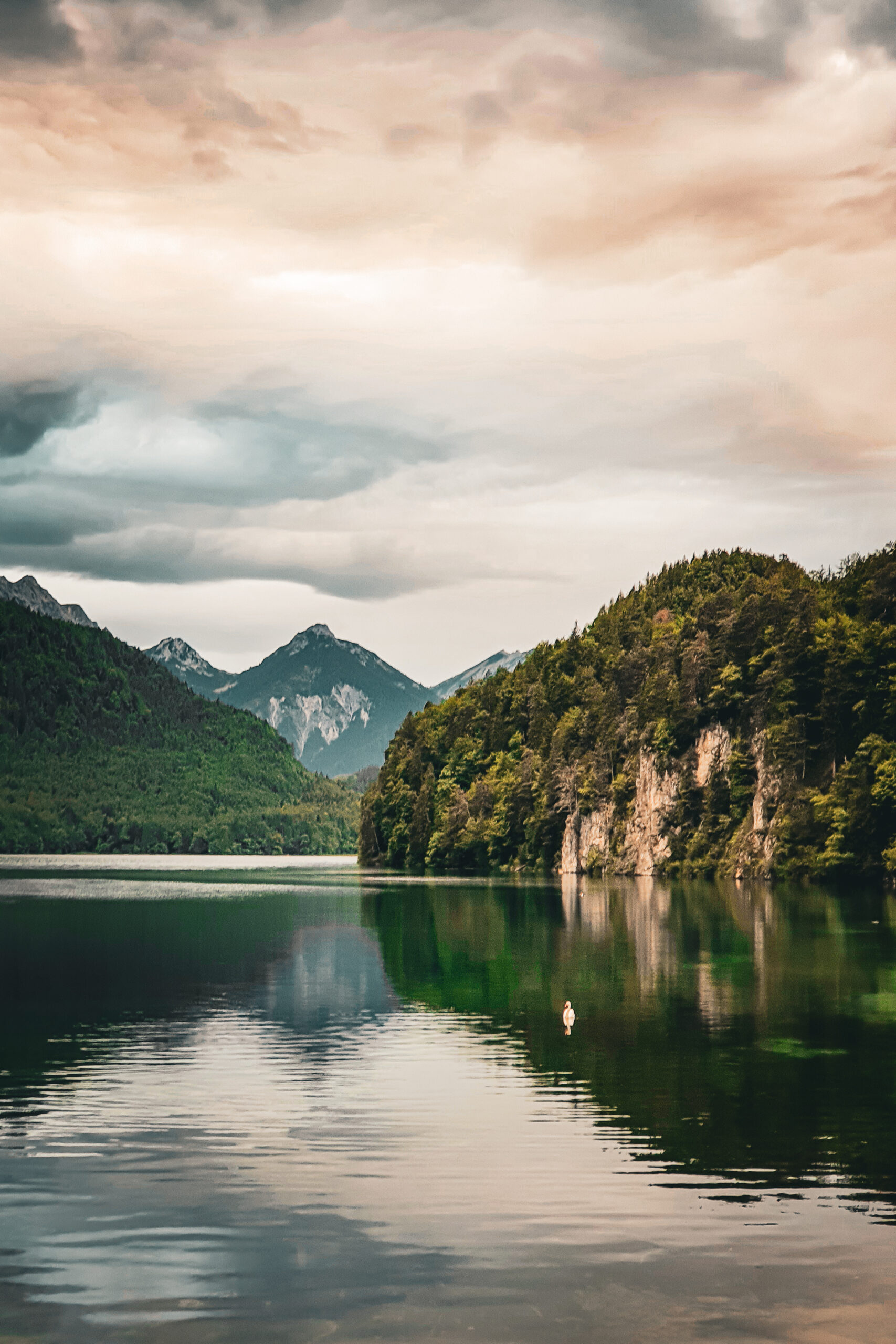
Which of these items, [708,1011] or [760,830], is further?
[760,830]

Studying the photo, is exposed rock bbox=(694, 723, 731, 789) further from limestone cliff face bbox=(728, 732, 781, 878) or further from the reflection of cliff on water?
the reflection of cliff on water

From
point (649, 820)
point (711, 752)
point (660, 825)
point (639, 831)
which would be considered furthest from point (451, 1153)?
point (639, 831)

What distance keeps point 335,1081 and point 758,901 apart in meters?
75.0

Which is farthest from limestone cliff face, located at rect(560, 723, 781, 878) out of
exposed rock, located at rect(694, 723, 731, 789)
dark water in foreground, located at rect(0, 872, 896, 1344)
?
dark water in foreground, located at rect(0, 872, 896, 1344)

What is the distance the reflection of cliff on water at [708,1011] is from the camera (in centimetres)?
A: 2439

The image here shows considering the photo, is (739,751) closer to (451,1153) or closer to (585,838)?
(585,838)

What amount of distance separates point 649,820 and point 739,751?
60.6 feet

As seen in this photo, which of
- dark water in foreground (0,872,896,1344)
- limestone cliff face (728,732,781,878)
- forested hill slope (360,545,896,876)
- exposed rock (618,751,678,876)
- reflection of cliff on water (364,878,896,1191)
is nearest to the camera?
dark water in foreground (0,872,896,1344)

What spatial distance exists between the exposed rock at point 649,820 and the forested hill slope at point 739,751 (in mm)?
203

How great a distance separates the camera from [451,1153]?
23.6 metres

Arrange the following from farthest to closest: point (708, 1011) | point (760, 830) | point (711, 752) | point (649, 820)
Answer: point (649, 820) < point (711, 752) < point (760, 830) < point (708, 1011)

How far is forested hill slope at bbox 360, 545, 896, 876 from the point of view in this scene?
4914 inches

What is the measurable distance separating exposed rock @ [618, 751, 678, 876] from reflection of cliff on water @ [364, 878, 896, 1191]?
241 feet

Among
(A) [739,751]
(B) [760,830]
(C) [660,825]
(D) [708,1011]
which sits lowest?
(D) [708,1011]
